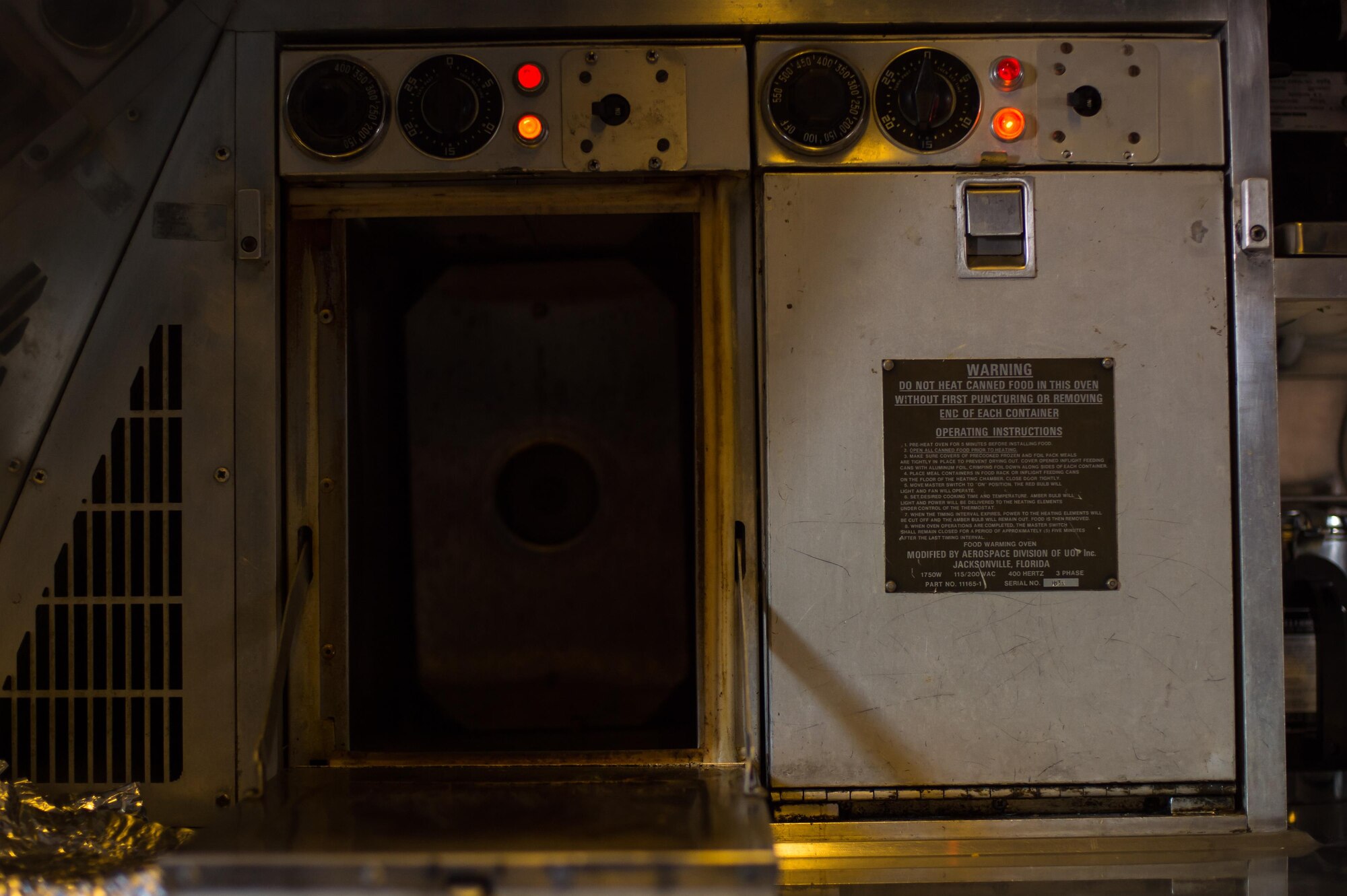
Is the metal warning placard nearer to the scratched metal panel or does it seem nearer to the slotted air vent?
the scratched metal panel

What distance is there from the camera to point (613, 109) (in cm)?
156

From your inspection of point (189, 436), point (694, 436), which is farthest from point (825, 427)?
point (189, 436)

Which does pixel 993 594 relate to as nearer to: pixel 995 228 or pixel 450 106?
pixel 995 228

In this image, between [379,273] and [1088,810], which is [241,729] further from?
[1088,810]

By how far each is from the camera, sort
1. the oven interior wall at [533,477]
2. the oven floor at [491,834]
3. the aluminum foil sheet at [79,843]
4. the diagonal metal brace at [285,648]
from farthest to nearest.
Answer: the oven interior wall at [533,477], the diagonal metal brace at [285,648], the aluminum foil sheet at [79,843], the oven floor at [491,834]

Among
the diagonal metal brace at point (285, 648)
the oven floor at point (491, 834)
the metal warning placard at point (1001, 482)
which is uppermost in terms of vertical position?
the metal warning placard at point (1001, 482)

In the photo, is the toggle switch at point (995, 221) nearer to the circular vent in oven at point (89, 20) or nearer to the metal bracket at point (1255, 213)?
the metal bracket at point (1255, 213)

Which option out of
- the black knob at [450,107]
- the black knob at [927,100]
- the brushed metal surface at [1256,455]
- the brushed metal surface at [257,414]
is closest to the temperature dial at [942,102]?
the black knob at [927,100]

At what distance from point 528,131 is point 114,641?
3.89 ft

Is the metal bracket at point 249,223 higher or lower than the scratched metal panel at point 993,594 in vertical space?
higher

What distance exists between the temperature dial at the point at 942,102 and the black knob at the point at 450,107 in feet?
2.44

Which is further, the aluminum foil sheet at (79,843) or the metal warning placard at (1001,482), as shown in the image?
the metal warning placard at (1001,482)

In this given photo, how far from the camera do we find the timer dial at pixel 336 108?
157 centimetres

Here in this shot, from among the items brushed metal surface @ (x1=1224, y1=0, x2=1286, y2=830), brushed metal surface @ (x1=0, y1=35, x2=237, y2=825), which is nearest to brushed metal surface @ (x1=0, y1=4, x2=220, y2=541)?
brushed metal surface @ (x1=0, y1=35, x2=237, y2=825)
